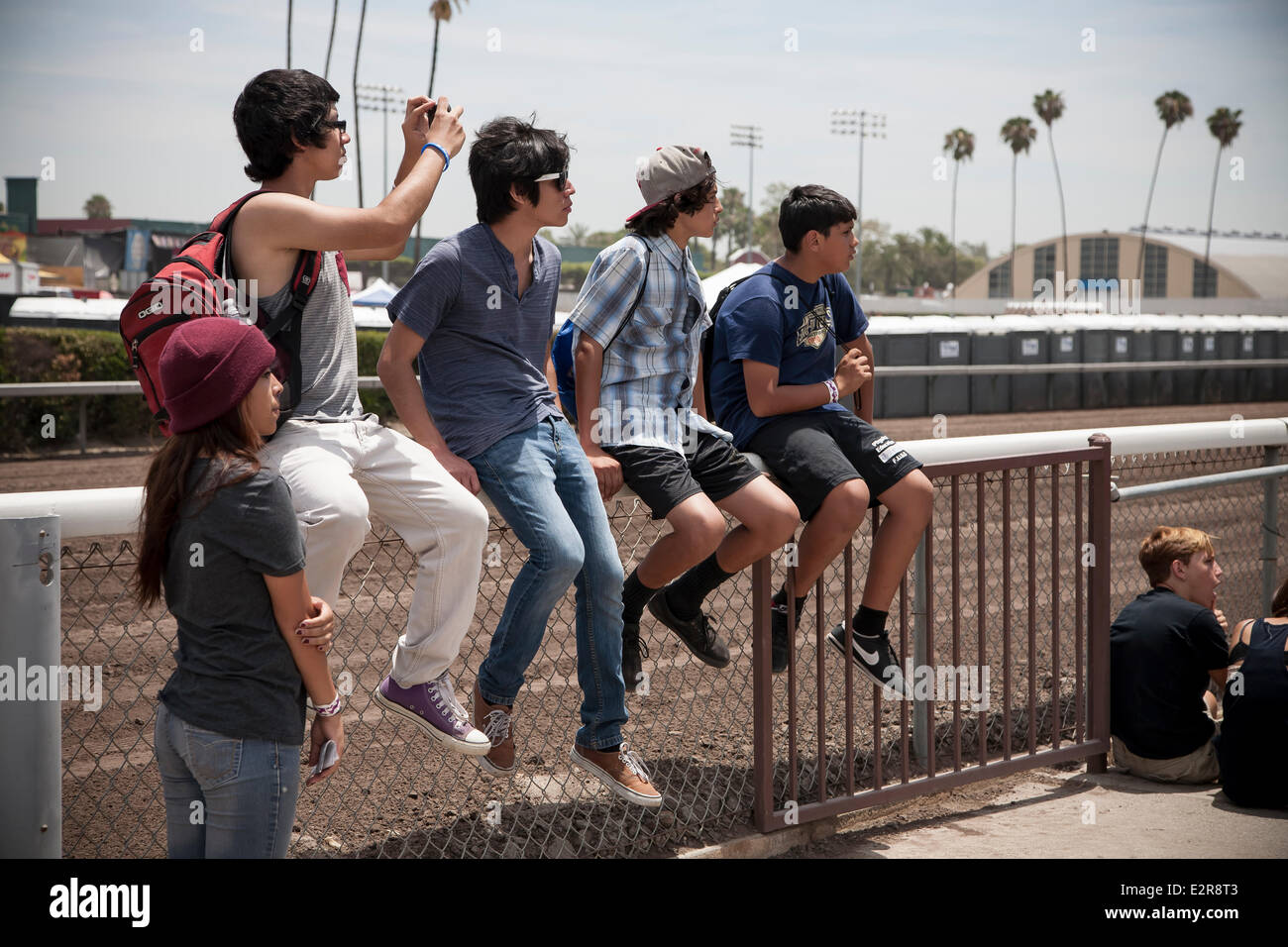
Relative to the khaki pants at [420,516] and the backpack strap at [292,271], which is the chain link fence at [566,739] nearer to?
the khaki pants at [420,516]

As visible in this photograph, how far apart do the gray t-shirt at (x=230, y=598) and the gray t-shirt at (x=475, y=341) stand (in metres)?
0.93

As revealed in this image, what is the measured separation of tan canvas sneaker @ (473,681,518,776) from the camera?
335 cm

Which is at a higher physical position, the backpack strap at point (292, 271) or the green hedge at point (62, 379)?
the backpack strap at point (292, 271)

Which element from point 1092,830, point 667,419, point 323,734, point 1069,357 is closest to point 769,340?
point 667,419

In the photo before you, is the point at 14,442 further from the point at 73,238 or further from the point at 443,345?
the point at 73,238

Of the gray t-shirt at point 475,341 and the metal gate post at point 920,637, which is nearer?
the gray t-shirt at point 475,341

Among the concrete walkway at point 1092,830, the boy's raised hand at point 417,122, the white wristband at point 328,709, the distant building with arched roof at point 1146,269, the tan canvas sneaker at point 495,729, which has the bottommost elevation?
the concrete walkway at point 1092,830

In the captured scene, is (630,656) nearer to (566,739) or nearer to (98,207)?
(566,739)

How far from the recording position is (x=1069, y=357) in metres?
26.4

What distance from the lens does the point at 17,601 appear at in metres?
2.65

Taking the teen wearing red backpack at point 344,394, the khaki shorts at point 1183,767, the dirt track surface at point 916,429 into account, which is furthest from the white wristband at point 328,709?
the dirt track surface at point 916,429

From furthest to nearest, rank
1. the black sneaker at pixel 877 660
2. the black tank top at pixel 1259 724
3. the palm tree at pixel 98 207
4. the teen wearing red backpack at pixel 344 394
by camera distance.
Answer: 1. the palm tree at pixel 98 207
2. the black tank top at pixel 1259 724
3. the black sneaker at pixel 877 660
4. the teen wearing red backpack at pixel 344 394

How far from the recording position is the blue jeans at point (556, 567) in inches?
127
